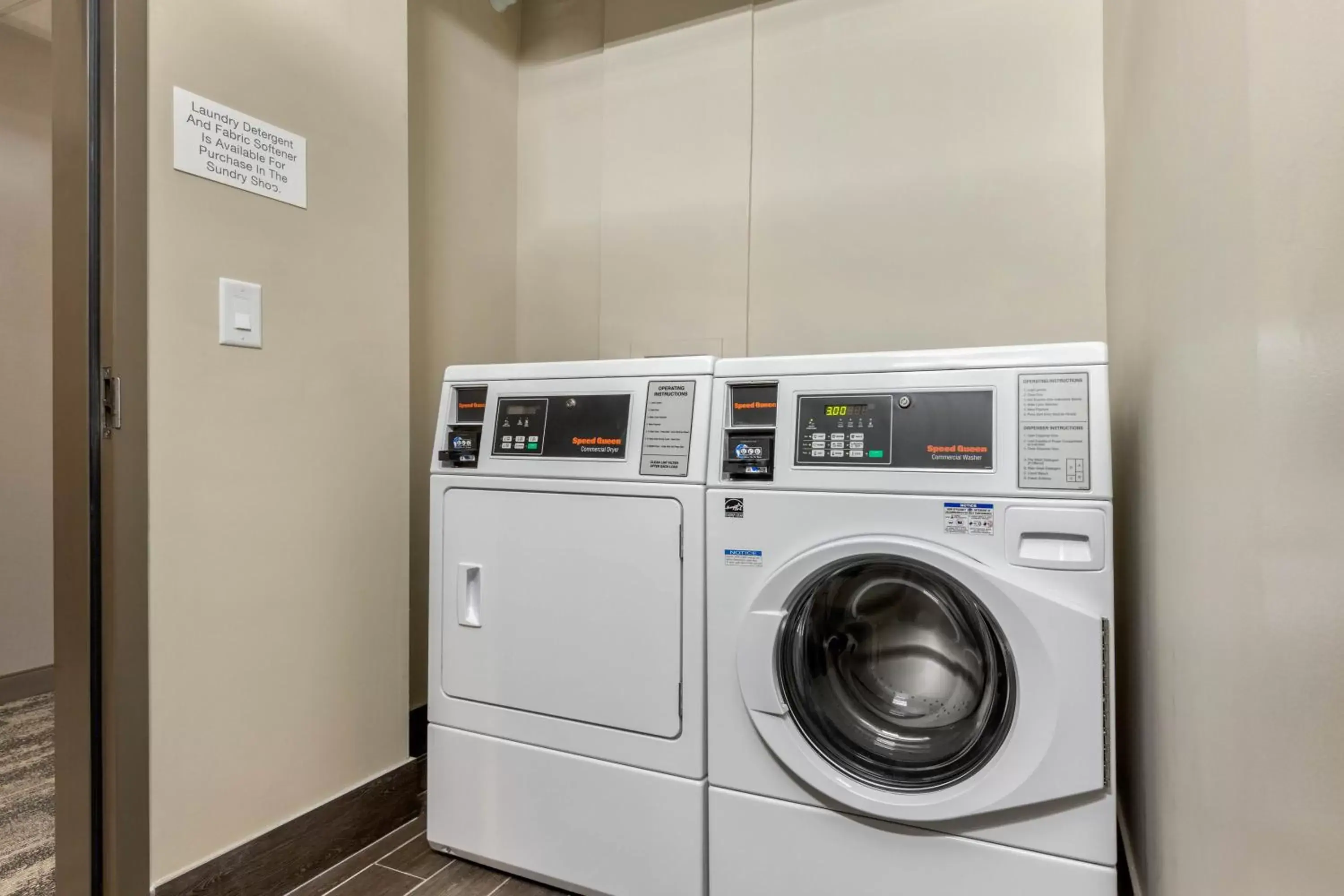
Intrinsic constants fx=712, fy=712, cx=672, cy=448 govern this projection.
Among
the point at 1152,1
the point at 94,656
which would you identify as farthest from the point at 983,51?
the point at 94,656

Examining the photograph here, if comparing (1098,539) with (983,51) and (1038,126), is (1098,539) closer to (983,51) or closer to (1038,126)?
(1038,126)

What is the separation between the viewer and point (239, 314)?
1.38 meters

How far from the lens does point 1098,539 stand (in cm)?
108

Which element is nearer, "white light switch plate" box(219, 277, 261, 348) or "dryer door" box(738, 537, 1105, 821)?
"dryer door" box(738, 537, 1105, 821)

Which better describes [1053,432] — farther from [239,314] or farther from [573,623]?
[239,314]

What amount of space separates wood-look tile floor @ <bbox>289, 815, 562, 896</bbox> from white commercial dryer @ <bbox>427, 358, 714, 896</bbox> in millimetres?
35

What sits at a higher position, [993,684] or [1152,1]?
[1152,1]

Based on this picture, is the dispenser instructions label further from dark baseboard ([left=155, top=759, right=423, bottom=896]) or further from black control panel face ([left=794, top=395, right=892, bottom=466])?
dark baseboard ([left=155, top=759, right=423, bottom=896])

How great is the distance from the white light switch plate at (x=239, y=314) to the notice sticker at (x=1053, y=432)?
1.42m

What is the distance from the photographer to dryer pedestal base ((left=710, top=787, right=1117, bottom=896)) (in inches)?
43.1

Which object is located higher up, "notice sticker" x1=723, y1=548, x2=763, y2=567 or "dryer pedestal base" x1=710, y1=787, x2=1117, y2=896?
"notice sticker" x1=723, y1=548, x2=763, y2=567

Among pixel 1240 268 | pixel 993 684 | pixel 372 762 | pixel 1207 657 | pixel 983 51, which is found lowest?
pixel 372 762

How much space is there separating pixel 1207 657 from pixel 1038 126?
1.49m

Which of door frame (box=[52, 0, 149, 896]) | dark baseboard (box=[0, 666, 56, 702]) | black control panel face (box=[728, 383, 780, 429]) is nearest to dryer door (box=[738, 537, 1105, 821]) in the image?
black control panel face (box=[728, 383, 780, 429])
